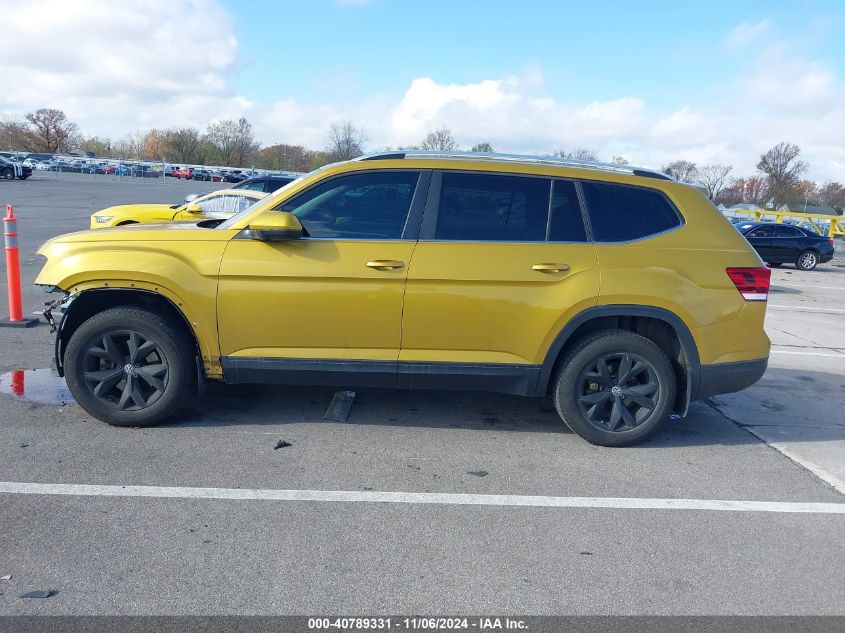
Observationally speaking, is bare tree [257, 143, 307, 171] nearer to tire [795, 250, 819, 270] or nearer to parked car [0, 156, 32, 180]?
parked car [0, 156, 32, 180]

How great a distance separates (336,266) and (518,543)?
6.91 feet

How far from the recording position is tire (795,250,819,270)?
2184cm

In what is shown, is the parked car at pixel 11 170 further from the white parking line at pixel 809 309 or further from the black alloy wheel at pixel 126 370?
the black alloy wheel at pixel 126 370

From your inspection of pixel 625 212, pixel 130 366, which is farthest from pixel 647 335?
pixel 130 366

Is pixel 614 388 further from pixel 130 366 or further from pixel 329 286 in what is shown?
pixel 130 366

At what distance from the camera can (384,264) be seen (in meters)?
4.49

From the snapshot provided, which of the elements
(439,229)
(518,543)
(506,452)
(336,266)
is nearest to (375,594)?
(518,543)

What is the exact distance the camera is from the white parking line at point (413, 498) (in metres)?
3.81

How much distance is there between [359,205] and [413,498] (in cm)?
202

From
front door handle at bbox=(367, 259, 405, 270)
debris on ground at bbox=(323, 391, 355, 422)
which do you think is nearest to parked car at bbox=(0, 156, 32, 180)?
debris on ground at bbox=(323, 391, 355, 422)

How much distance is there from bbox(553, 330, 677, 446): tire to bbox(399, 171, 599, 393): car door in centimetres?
28

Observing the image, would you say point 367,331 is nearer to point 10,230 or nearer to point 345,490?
point 345,490

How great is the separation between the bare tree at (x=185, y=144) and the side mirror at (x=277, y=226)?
94184mm

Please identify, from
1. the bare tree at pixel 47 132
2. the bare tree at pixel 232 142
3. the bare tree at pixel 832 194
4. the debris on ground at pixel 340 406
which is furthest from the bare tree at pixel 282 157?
the debris on ground at pixel 340 406
